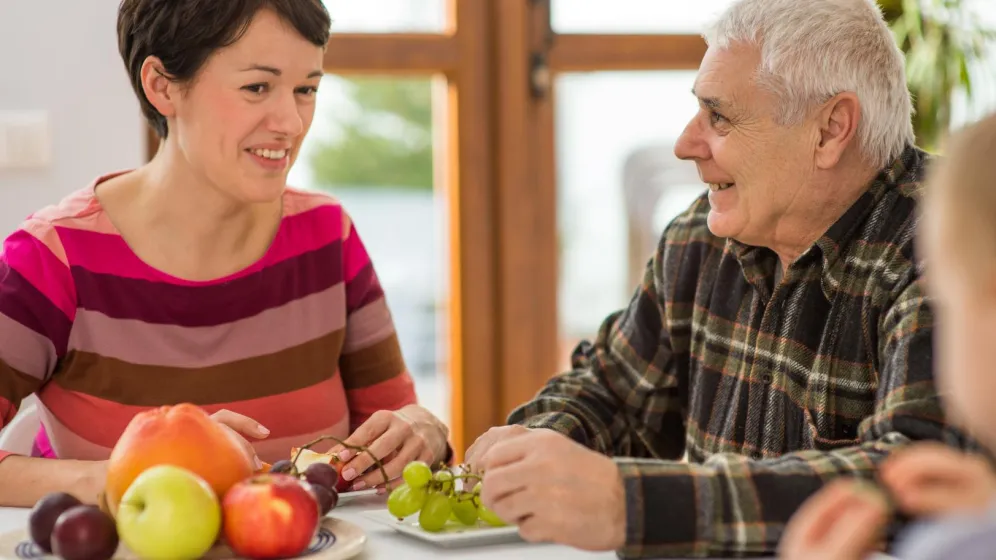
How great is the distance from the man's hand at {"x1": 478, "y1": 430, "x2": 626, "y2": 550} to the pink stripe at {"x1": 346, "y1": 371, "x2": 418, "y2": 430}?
2.68 ft

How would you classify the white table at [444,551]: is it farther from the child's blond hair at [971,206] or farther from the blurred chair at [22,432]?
the blurred chair at [22,432]

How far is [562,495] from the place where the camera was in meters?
1.09

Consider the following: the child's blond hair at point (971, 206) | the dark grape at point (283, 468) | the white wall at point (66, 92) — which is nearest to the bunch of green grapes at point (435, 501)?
the dark grape at point (283, 468)

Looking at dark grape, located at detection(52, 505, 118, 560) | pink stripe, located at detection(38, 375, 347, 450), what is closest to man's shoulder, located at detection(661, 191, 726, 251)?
pink stripe, located at detection(38, 375, 347, 450)

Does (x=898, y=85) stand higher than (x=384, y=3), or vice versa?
(x=384, y=3)

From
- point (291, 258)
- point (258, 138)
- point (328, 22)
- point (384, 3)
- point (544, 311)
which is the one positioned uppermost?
point (384, 3)

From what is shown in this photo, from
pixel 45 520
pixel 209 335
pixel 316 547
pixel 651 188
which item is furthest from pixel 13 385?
pixel 651 188

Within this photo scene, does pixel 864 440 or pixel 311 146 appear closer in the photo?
pixel 864 440

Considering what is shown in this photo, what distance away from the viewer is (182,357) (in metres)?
1.75

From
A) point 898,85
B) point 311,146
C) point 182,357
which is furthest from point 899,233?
point 311,146

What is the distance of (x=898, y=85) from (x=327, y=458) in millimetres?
899

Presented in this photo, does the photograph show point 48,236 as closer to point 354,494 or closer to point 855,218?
point 354,494

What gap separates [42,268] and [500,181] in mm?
1656

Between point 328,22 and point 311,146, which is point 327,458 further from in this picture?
point 311,146
